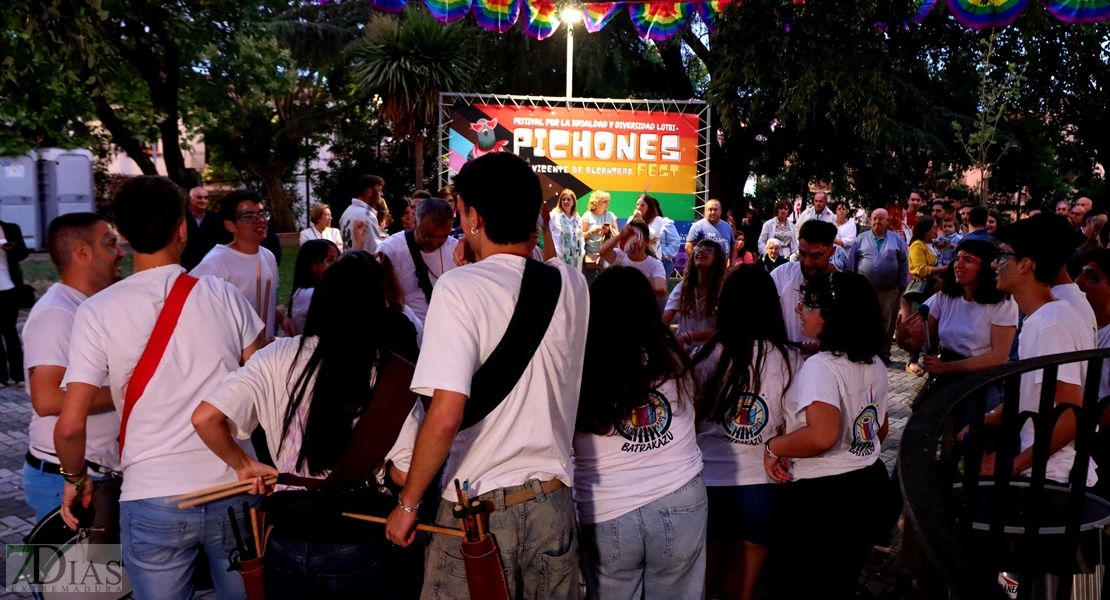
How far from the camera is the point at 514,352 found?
2.24m

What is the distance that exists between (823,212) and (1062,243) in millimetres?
8255

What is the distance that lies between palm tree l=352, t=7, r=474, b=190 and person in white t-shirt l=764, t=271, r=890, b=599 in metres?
17.4

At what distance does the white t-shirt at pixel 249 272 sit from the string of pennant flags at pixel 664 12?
4187 mm

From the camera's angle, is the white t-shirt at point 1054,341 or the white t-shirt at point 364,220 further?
the white t-shirt at point 364,220

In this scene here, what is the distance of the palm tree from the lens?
64.6 feet

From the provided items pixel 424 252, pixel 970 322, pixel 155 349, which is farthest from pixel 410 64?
pixel 155 349

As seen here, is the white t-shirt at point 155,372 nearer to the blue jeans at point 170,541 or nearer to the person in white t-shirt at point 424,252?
the blue jeans at point 170,541

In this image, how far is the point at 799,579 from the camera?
3279mm

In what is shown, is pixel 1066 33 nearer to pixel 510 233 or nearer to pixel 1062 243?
pixel 1062 243

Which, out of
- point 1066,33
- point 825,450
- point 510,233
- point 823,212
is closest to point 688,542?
point 825,450

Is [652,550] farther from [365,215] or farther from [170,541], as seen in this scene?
[365,215]

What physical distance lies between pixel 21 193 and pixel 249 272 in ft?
66.1

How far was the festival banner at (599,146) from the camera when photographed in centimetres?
1544

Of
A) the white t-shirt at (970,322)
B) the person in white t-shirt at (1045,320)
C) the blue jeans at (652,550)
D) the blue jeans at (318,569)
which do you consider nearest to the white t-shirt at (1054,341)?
the person in white t-shirt at (1045,320)
